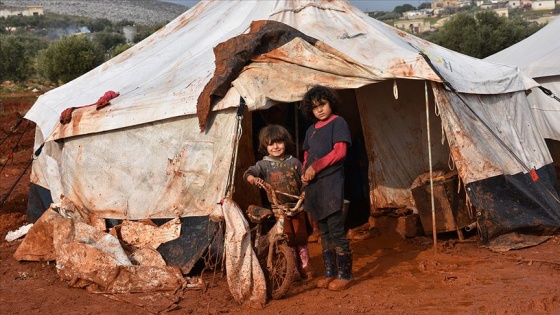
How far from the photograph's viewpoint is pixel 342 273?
5.80 metres

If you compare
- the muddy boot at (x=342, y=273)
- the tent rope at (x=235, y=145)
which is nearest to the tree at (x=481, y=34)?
the tent rope at (x=235, y=145)

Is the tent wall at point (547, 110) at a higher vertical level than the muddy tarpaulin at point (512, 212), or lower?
higher

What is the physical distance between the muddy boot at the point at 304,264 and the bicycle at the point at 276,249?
21 cm

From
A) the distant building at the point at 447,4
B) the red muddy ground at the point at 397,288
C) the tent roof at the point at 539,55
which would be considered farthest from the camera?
the distant building at the point at 447,4

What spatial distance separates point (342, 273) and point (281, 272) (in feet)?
1.60

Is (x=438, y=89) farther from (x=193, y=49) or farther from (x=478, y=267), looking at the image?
(x=193, y=49)

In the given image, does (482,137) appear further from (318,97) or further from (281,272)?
(281,272)

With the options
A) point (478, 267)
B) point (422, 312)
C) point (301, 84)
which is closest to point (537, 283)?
point (478, 267)

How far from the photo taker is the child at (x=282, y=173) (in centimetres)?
593

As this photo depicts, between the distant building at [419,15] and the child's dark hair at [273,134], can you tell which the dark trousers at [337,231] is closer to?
the child's dark hair at [273,134]

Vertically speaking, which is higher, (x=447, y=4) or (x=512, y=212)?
(x=447, y=4)

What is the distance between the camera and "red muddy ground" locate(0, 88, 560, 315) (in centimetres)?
544

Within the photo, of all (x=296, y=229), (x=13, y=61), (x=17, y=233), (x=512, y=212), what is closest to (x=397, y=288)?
(x=296, y=229)

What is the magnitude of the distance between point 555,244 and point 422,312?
226cm
